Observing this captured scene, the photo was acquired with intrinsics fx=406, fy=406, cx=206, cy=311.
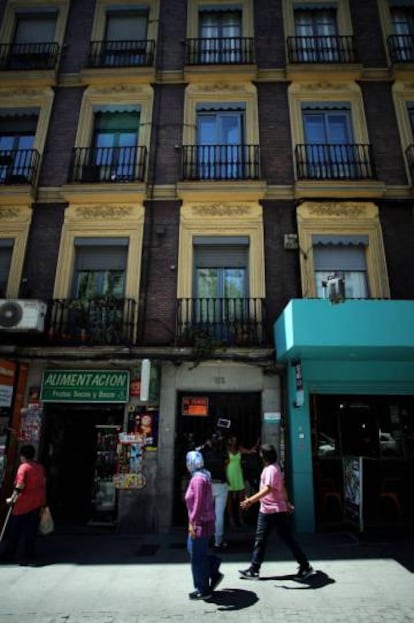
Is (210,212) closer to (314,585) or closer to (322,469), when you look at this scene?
(322,469)

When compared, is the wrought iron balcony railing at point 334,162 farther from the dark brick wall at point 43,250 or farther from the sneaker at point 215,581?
the sneaker at point 215,581

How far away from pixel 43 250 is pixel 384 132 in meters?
9.39

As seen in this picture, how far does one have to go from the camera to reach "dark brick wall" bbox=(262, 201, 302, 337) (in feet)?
31.5

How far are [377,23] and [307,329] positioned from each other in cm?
1042

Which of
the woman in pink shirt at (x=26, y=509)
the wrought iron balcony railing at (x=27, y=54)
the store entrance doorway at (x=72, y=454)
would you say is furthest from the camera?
the wrought iron balcony railing at (x=27, y=54)

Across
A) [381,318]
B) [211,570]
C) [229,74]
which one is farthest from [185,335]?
[229,74]

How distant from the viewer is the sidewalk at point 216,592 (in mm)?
4559

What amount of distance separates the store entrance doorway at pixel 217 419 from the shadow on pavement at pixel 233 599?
3990 millimetres

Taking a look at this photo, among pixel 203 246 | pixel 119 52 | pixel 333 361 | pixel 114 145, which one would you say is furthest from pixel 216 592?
pixel 119 52

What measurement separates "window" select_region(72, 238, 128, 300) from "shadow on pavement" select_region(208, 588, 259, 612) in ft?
22.4

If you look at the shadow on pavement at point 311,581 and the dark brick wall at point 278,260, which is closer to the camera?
the shadow on pavement at point 311,581

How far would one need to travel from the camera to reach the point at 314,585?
532 centimetres

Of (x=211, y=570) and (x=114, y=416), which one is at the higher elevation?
(x=114, y=416)

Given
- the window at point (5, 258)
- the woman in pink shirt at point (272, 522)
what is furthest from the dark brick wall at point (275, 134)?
the woman in pink shirt at point (272, 522)
